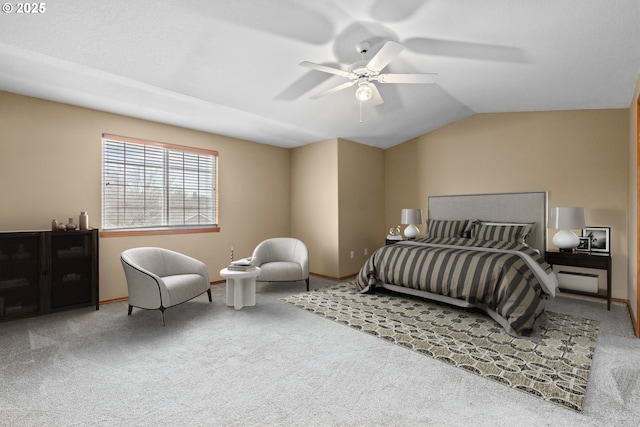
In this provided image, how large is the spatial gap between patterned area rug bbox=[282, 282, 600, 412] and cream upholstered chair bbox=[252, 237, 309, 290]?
1.20ft

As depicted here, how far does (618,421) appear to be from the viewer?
177 centimetres

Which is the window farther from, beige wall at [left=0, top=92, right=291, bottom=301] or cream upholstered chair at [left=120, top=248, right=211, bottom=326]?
cream upholstered chair at [left=120, top=248, right=211, bottom=326]

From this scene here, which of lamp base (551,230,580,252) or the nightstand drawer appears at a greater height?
lamp base (551,230,580,252)

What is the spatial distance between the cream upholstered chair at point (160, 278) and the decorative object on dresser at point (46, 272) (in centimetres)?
61

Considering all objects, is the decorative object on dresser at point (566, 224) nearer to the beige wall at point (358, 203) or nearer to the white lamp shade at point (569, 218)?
the white lamp shade at point (569, 218)

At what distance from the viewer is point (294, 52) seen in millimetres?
2969

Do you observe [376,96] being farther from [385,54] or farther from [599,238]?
[599,238]

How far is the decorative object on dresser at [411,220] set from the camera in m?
5.52

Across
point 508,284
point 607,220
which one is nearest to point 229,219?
point 508,284

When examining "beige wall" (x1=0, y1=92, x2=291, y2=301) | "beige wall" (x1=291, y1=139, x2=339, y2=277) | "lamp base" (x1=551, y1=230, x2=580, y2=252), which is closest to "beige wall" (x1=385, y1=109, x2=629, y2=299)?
"lamp base" (x1=551, y1=230, x2=580, y2=252)

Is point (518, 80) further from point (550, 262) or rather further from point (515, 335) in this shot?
point (515, 335)

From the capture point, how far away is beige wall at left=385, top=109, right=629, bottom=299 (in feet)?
13.3

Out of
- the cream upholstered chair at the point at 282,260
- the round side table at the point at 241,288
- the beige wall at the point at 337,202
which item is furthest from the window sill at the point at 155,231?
the beige wall at the point at 337,202

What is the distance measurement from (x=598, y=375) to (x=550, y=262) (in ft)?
7.37
